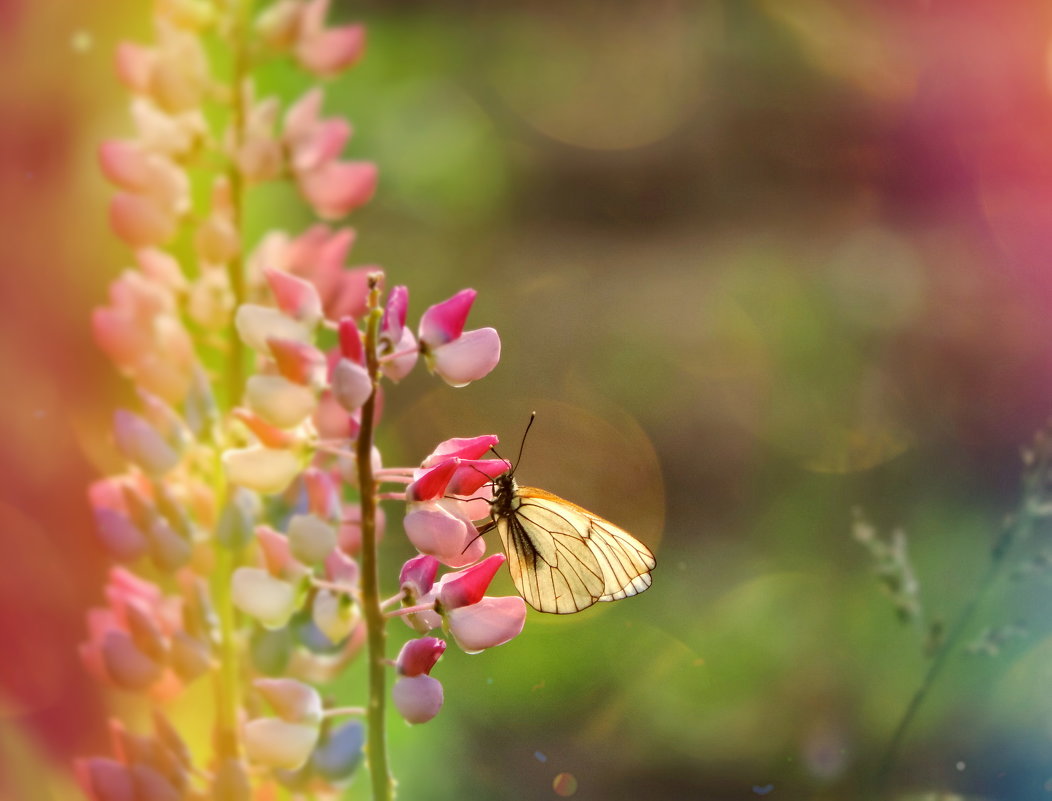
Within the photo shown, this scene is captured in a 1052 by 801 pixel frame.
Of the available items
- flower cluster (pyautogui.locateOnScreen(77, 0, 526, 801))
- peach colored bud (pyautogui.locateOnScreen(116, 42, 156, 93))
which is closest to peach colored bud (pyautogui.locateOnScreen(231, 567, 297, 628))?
flower cluster (pyautogui.locateOnScreen(77, 0, 526, 801))

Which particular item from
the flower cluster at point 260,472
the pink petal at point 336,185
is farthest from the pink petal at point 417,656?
the pink petal at point 336,185

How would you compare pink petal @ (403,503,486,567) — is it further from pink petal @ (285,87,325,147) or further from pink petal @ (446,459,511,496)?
pink petal @ (285,87,325,147)

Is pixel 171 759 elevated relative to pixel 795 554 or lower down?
lower down

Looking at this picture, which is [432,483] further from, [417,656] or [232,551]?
[232,551]

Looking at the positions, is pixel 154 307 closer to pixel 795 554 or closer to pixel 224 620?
pixel 224 620

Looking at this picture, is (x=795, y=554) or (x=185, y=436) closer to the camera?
(x=185, y=436)

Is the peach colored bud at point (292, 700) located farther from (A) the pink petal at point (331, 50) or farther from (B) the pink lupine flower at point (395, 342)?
(A) the pink petal at point (331, 50)

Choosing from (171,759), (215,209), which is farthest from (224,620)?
(215,209)
